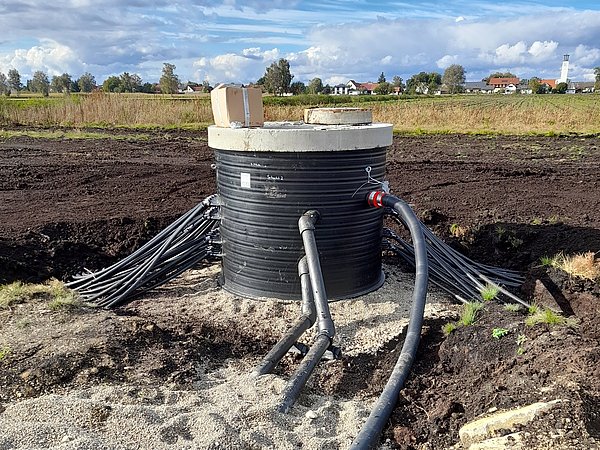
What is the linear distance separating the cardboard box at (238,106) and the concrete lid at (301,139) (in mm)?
202

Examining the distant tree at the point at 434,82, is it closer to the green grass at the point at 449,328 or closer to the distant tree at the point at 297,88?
the distant tree at the point at 297,88

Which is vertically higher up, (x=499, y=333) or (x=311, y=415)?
(x=499, y=333)

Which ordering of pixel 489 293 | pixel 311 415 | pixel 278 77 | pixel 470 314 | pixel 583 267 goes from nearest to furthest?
pixel 311 415 < pixel 470 314 < pixel 583 267 < pixel 489 293 < pixel 278 77

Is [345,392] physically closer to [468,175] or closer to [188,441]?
[188,441]

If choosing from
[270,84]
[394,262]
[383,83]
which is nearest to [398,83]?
[383,83]

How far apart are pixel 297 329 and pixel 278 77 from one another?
4424cm

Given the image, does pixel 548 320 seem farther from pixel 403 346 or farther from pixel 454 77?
pixel 454 77

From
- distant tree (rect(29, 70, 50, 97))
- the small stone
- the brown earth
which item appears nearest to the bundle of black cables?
the brown earth

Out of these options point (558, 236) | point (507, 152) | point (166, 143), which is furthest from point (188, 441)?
point (166, 143)

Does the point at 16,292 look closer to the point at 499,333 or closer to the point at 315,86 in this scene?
the point at 499,333

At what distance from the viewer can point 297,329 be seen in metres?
4.34

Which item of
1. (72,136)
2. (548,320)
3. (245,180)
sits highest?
(245,180)

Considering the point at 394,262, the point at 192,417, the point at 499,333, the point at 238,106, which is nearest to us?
the point at 192,417

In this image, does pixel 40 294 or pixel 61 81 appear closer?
pixel 40 294
